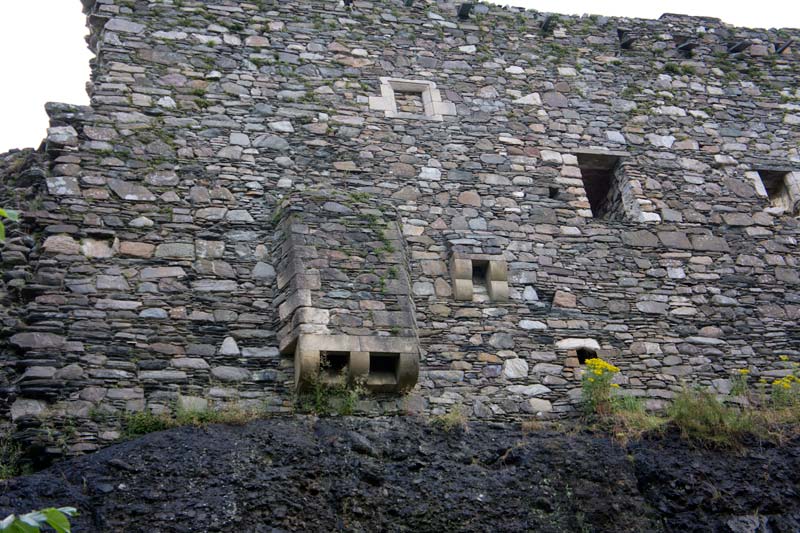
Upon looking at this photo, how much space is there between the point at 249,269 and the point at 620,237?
401 cm

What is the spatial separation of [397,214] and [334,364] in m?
1.94

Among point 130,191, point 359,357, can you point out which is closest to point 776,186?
point 359,357

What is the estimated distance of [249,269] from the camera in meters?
8.95

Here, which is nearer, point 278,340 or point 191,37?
point 278,340

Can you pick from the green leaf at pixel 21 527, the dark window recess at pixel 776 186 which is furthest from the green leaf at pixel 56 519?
the dark window recess at pixel 776 186

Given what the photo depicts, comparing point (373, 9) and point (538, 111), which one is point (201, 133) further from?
point (538, 111)

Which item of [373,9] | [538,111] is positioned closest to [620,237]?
[538,111]

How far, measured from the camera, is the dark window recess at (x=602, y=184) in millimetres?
11060

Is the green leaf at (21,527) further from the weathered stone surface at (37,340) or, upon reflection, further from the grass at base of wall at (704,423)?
the grass at base of wall at (704,423)

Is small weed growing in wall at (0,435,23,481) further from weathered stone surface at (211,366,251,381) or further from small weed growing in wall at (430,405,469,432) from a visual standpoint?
small weed growing in wall at (430,405,469,432)

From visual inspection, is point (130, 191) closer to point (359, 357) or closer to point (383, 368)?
point (359, 357)

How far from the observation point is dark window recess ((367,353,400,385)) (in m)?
8.23

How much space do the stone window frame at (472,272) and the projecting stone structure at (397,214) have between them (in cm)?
2

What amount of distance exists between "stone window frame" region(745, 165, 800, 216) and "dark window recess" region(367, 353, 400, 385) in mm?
5344
